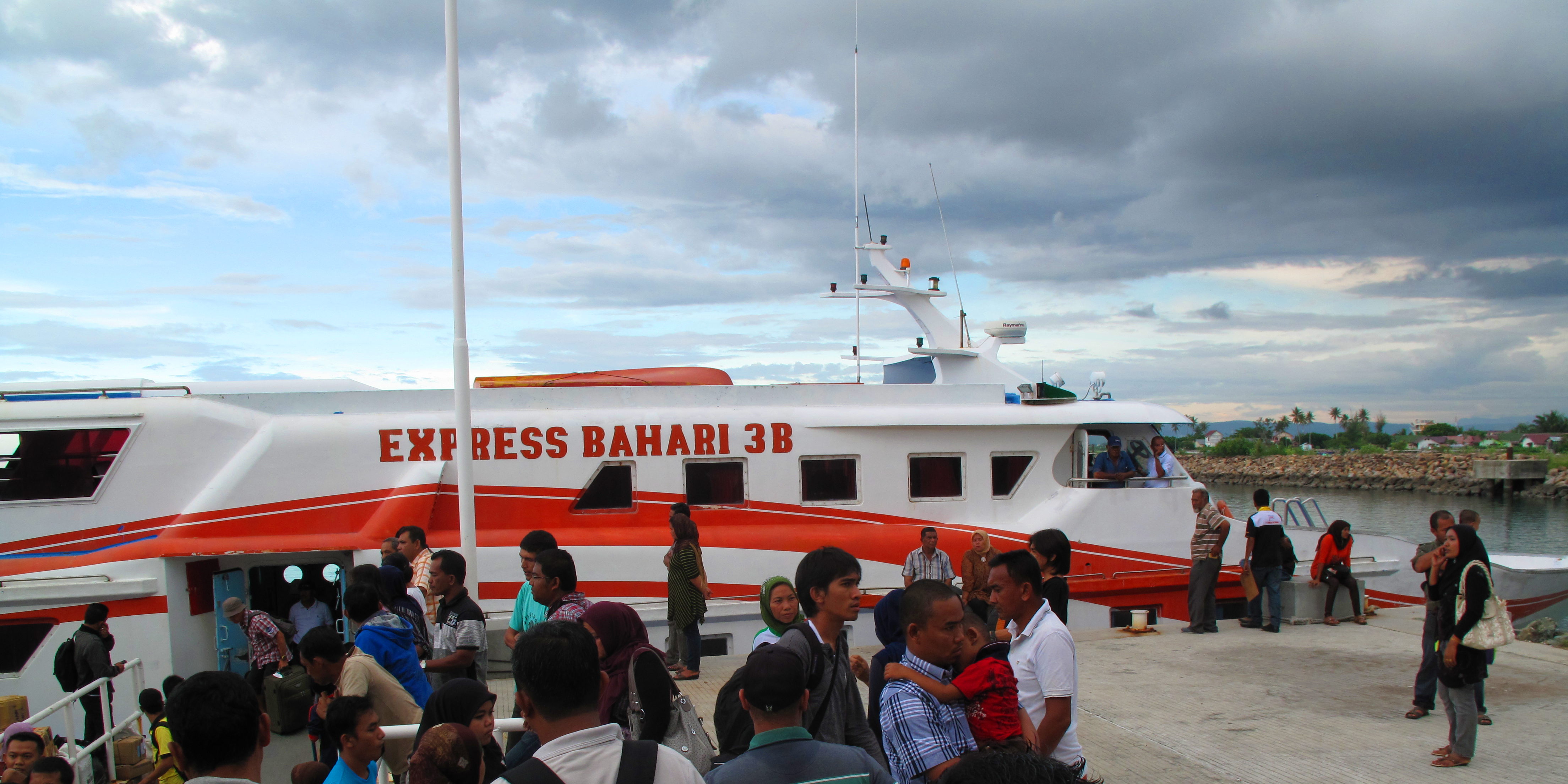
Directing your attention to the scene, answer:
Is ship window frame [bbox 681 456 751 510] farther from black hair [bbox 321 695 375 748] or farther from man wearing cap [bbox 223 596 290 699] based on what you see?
black hair [bbox 321 695 375 748]

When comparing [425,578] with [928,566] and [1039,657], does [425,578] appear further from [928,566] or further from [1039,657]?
[1039,657]

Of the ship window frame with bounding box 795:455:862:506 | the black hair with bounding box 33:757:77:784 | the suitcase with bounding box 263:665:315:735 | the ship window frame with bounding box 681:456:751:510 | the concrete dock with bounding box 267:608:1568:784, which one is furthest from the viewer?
the ship window frame with bounding box 795:455:862:506

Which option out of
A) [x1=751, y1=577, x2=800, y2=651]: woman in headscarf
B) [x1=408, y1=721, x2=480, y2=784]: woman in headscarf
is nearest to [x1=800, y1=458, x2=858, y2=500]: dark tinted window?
[x1=751, y1=577, x2=800, y2=651]: woman in headscarf

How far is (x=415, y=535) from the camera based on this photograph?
6621 millimetres

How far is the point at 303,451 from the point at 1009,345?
28.0ft

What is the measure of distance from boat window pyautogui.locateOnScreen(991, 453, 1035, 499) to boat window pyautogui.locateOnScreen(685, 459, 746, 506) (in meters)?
2.75

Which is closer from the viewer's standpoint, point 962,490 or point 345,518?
point 345,518

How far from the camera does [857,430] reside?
9.28 meters

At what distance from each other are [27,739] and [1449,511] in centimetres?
2908

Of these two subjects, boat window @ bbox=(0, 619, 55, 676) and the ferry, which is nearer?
boat window @ bbox=(0, 619, 55, 676)

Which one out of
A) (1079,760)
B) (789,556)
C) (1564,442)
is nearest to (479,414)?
(789,556)

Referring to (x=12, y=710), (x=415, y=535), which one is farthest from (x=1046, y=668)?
(x=12, y=710)

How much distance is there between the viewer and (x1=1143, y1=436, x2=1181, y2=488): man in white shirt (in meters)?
9.78

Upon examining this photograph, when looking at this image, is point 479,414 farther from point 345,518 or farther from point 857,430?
point 857,430
